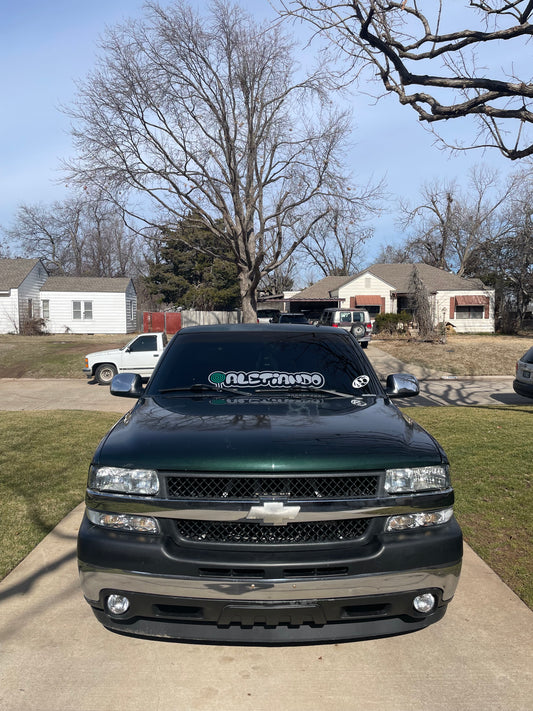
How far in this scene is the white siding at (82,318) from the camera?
38219 mm

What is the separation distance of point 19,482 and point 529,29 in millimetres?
7538

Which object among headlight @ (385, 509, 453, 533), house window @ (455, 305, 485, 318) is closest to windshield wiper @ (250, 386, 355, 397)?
headlight @ (385, 509, 453, 533)

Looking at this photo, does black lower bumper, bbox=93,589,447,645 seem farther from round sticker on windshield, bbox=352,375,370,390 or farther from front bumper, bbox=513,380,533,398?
front bumper, bbox=513,380,533,398

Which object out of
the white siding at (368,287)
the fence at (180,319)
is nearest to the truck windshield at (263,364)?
the fence at (180,319)

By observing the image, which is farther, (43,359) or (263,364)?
(43,359)

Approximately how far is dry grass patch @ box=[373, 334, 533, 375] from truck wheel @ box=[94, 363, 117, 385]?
1173 centimetres

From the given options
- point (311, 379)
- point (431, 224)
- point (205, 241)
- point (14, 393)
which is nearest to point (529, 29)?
point (311, 379)

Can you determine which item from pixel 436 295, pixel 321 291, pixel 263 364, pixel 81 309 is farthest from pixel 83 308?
pixel 263 364

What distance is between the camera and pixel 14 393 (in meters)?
15.5

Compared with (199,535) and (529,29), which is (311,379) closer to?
(199,535)

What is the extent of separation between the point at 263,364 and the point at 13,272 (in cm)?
3660

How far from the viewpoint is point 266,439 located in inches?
107

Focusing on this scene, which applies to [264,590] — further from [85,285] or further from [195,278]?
[195,278]

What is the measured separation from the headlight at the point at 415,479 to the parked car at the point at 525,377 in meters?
10.1
